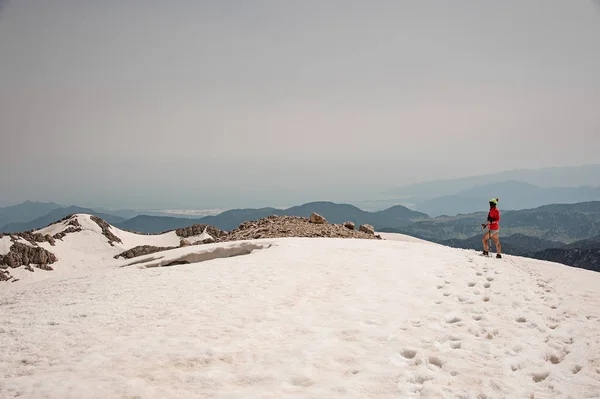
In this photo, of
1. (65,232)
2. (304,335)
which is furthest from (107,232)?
(304,335)

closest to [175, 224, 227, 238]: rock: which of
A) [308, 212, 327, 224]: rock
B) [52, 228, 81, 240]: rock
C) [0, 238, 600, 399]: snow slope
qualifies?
[52, 228, 81, 240]: rock

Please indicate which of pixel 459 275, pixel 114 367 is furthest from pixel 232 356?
pixel 459 275

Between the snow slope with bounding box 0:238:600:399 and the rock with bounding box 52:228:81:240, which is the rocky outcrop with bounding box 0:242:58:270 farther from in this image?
the snow slope with bounding box 0:238:600:399

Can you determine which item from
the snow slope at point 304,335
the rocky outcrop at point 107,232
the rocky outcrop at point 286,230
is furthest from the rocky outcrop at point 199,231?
the snow slope at point 304,335

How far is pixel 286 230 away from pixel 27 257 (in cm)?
7470

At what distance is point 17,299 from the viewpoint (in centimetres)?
1296

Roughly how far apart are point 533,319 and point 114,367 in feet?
35.0

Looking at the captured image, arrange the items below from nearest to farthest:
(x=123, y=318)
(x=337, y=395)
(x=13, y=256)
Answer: (x=337, y=395), (x=123, y=318), (x=13, y=256)

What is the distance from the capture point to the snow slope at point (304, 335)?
594 cm

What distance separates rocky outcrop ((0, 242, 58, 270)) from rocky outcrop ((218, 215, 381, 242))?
6663cm

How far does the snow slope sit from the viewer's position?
5938mm

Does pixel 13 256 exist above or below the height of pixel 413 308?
below

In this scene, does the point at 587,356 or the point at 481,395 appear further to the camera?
the point at 587,356

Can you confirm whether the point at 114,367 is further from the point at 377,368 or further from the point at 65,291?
the point at 65,291
